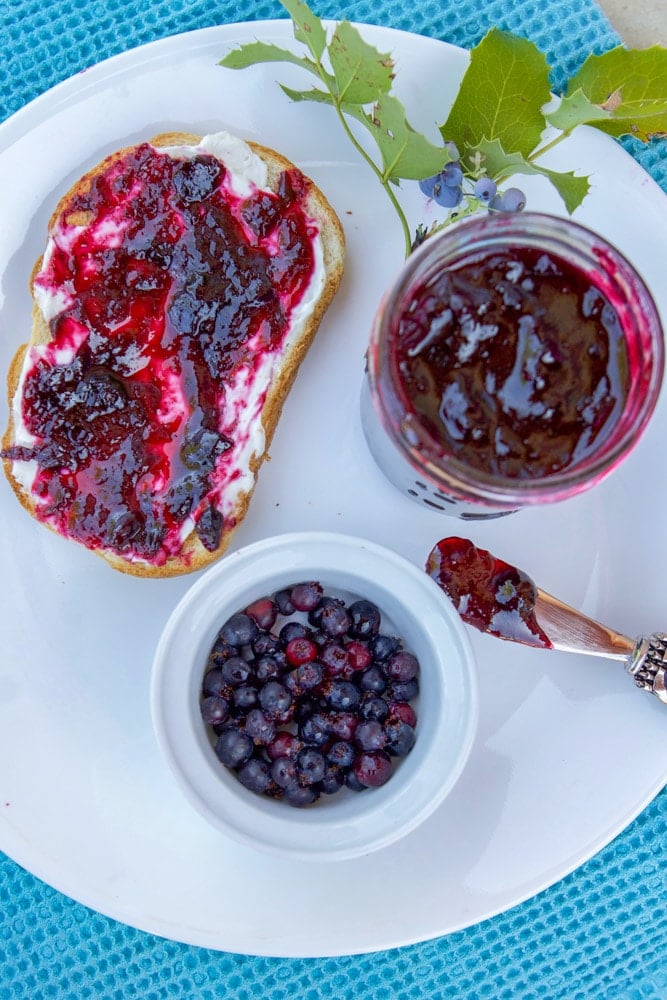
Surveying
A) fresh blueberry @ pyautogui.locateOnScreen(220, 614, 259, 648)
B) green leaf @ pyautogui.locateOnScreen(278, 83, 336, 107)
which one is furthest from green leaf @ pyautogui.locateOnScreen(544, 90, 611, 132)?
fresh blueberry @ pyautogui.locateOnScreen(220, 614, 259, 648)

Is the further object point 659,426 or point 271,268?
point 659,426

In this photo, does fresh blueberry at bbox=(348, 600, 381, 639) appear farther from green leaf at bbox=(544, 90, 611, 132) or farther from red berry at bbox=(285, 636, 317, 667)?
green leaf at bbox=(544, 90, 611, 132)

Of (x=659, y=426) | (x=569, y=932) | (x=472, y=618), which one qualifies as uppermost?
(x=659, y=426)

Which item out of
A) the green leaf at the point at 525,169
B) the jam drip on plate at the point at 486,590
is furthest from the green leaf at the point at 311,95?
the jam drip on plate at the point at 486,590

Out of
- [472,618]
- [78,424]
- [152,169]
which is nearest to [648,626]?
[472,618]

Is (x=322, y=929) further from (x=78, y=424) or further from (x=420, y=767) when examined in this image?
(x=78, y=424)

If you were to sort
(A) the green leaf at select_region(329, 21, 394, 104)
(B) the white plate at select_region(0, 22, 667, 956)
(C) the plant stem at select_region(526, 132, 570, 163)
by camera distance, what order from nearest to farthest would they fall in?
(A) the green leaf at select_region(329, 21, 394, 104)
(C) the plant stem at select_region(526, 132, 570, 163)
(B) the white plate at select_region(0, 22, 667, 956)

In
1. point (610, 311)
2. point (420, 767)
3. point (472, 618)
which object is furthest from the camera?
point (472, 618)

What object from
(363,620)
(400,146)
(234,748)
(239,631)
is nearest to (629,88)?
(400,146)
